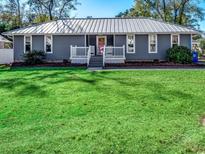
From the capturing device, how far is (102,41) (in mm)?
26766

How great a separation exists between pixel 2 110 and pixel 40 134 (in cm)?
257

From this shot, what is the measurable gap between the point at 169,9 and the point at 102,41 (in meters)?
21.2

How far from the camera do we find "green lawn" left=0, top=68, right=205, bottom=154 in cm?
599

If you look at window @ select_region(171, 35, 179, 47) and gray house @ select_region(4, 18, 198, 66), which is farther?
window @ select_region(171, 35, 179, 47)

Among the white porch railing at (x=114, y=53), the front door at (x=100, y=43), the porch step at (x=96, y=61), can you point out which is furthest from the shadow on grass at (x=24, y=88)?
the front door at (x=100, y=43)

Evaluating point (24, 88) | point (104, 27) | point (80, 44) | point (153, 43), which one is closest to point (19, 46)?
point (80, 44)

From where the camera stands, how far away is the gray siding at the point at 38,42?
26328 mm

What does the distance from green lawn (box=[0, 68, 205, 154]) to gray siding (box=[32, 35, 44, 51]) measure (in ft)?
46.2

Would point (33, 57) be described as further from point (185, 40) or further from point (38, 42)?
point (185, 40)

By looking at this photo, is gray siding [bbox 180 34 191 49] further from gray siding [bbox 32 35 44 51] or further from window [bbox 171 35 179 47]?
gray siding [bbox 32 35 44 51]

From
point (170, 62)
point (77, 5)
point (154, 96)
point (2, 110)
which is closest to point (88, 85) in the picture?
point (154, 96)

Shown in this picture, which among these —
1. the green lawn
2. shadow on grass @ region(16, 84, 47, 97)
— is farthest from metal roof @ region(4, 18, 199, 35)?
shadow on grass @ region(16, 84, 47, 97)

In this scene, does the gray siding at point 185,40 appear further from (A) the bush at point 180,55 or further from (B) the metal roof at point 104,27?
(A) the bush at point 180,55

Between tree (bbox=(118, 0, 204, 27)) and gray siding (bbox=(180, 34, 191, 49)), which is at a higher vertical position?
tree (bbox=(118, 0, 204, 27))
